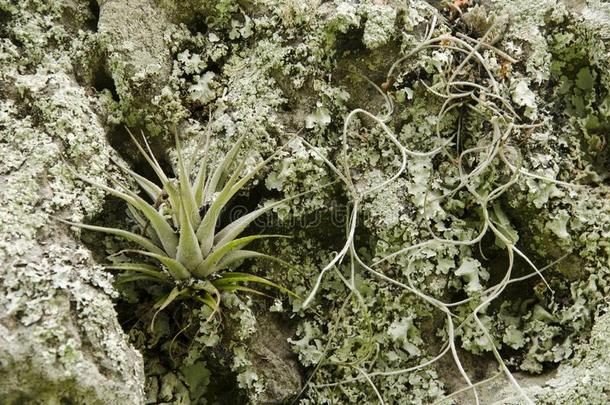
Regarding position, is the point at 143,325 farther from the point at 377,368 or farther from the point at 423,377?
the point at 423,377

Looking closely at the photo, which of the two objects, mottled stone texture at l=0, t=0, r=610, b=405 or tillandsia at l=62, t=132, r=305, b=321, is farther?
mottled stone texture at l=0, t=0, r=610, b=405

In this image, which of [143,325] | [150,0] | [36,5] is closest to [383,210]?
[143,325]

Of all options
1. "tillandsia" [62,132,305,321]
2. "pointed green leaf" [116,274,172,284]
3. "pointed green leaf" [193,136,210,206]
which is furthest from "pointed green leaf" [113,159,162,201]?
"pointed green leaf" [116,274,172,284]

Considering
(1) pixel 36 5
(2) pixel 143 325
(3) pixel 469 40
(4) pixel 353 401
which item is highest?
(1) pixel 36 5

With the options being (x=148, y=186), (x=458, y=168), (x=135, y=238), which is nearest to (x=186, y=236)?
(x=135, y=238)

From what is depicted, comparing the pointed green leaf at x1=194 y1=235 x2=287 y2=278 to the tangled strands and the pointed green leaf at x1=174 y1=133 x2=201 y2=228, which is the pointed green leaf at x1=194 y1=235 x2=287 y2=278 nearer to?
the pointed green leaf at x1=174 y1=133 x2=201 y2=228

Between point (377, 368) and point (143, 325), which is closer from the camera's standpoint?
point (143, 325)
